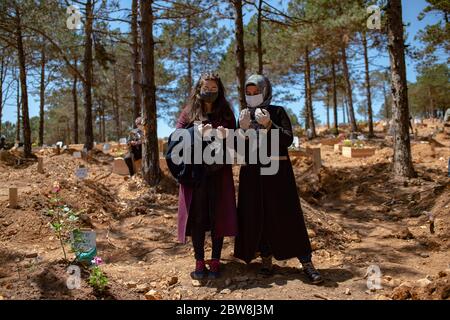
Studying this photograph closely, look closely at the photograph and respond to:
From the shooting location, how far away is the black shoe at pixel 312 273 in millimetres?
3098

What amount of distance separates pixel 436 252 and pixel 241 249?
2.41 meters

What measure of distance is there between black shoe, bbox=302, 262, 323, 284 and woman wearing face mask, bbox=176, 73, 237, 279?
678 mm

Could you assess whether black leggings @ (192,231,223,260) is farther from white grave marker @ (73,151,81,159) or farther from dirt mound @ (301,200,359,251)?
white grave marker @ (73,151,81,159)

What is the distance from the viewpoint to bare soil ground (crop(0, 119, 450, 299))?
2.92 meters

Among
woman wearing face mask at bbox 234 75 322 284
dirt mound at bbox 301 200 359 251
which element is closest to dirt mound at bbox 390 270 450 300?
woman wearing face mask at bbox 234 75 322 284

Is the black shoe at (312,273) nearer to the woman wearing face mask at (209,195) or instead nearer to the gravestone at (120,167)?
the woman wearing face mask at (209,195)

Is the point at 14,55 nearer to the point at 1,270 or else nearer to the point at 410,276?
the point at 1,270

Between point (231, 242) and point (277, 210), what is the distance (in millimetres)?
1476

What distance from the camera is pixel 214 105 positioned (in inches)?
131

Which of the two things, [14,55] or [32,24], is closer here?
[32,24]

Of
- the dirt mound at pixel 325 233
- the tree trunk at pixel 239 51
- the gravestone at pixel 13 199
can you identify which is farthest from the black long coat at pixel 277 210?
the tree trunk at pixel 239 51

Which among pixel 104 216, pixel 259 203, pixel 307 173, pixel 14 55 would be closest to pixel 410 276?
pixel 259 203

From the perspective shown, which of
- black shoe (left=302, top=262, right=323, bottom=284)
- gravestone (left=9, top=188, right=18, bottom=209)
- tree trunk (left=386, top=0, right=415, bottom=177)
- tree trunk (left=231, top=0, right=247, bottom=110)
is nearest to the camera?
black shoe (left=302, top=262, right=323, bottom=284)

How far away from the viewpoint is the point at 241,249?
11.2 ft
